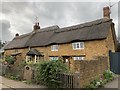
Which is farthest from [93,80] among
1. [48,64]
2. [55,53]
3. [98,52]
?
[55,53]

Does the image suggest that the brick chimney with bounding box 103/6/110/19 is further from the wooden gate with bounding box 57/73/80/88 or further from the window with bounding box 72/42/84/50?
the wooden gate with bounding box 57/73/80/88

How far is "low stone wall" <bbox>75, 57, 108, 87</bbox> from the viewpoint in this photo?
1131cm

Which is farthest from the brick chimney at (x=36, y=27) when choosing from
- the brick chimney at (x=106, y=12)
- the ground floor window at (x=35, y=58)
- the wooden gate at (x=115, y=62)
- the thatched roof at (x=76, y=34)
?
the wooden gate at (x=115, y=62)

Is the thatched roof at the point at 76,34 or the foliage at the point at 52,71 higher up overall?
the thatched roof at the point at 76,34

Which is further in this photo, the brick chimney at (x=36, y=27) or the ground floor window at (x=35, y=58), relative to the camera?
the brick chimney at (x=36, y=27)

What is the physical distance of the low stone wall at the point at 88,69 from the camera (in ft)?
37.1

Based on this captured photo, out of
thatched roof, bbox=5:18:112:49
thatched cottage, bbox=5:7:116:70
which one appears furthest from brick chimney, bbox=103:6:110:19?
thatched roof, bbox=5:18:112:49

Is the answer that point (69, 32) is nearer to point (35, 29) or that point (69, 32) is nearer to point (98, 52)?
point (98, 52)

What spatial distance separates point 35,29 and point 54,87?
28418mm

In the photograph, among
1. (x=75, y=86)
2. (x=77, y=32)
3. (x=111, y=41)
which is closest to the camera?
(x=75, y=86)

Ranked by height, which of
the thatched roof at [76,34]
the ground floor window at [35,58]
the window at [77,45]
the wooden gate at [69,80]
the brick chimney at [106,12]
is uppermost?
the brick chimney at [106,12]

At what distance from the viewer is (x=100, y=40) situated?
66.6 ft

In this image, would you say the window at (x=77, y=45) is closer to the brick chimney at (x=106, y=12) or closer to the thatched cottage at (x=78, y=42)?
the thatched cottage at (x=78, y=42)

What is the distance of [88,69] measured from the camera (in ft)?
40.4
